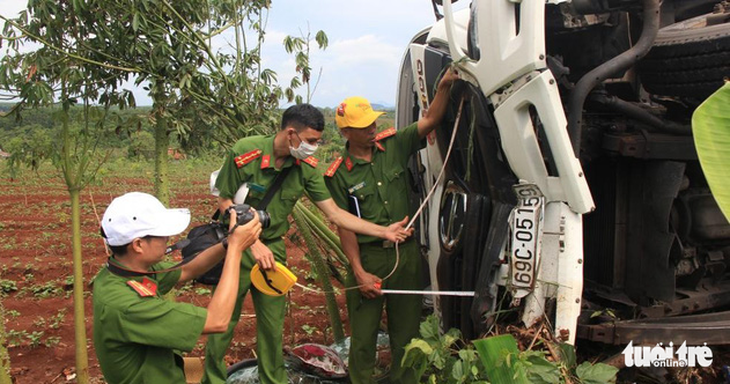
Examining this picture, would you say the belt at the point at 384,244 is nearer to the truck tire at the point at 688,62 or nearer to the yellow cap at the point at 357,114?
the yellow cap at the point at 357,114

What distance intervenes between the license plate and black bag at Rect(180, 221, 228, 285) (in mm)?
1386

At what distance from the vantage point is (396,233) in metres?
3.39

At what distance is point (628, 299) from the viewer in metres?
2.95

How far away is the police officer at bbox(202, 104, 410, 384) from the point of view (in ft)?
10.8

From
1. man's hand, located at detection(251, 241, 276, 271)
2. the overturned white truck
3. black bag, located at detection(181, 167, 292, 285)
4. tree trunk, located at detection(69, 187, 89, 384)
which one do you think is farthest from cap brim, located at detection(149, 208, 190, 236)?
tree trunk, located at detection(69, 187, 89, 384)

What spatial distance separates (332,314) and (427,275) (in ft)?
2.46

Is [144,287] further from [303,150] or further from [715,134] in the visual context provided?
[715,134]

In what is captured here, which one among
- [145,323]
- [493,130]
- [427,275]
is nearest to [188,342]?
[145,323]

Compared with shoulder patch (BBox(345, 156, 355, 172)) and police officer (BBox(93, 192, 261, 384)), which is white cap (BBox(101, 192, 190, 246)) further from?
shoulder patch (BBox(345, 156, 355, 172))

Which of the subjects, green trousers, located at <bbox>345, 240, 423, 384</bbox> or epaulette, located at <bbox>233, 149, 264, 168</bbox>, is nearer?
epaulette, located at <bbox>233, 149, 264, 168</bbox>

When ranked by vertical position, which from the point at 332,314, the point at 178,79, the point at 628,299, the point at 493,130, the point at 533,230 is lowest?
the point at 332,314

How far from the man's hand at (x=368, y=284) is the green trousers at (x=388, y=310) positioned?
94 millimetres

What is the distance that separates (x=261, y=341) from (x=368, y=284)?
2.24ft

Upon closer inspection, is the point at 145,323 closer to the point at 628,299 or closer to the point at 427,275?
the point at 628,299
